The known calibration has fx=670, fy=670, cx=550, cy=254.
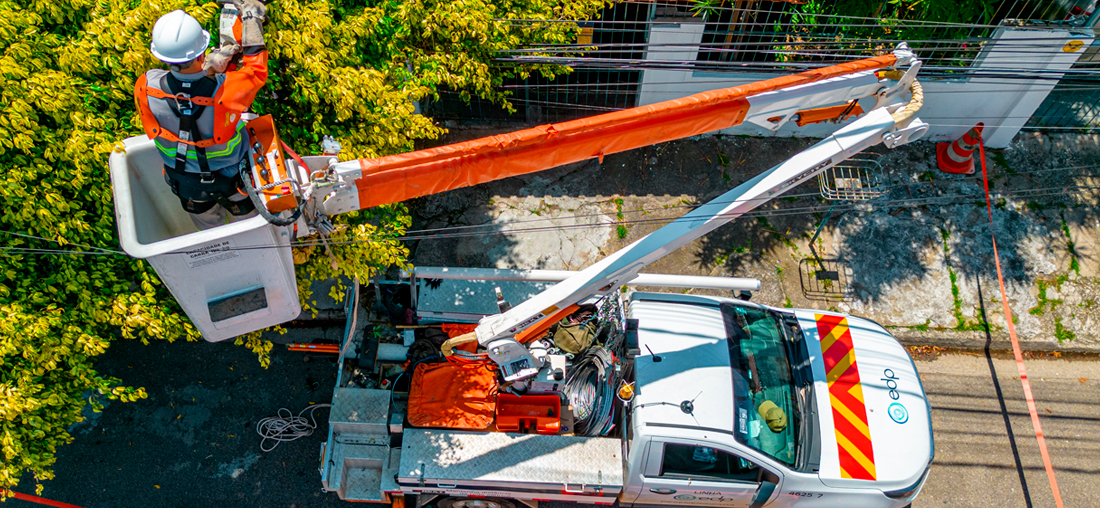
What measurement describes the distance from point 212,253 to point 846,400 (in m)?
6.11

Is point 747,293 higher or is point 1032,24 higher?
point 1032,24

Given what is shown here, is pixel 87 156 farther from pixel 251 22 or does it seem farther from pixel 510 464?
pixel 510 464

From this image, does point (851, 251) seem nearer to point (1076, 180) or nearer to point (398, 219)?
point (1076, 180)

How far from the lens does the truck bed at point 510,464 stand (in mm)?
6633

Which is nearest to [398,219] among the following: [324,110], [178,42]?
[324,110]

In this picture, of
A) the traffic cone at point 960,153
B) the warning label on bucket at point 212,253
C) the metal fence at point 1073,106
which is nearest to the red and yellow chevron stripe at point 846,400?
the traffic cone at point 960,153

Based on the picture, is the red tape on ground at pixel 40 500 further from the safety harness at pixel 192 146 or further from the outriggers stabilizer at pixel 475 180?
the safety harness at pixel 192 146

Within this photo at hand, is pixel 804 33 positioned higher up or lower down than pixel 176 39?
higher up

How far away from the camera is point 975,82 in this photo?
10180 mm

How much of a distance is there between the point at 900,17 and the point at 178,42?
9690 mm

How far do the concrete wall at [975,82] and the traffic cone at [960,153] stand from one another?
1.03 feet

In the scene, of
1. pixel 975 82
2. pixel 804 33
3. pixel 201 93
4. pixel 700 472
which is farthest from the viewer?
pixel 975 82

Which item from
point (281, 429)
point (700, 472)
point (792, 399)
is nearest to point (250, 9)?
point (281, 429)

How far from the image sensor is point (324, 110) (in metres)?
6.70
